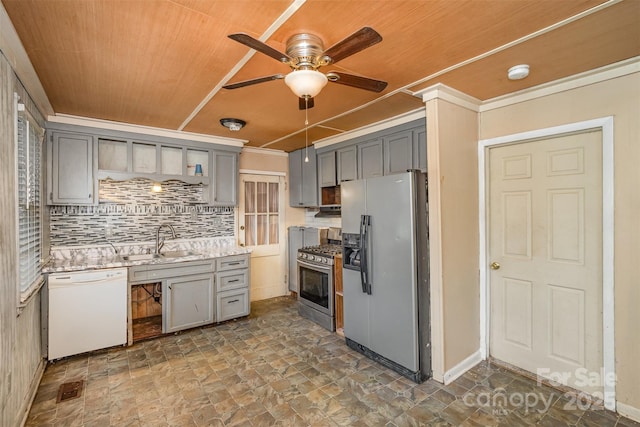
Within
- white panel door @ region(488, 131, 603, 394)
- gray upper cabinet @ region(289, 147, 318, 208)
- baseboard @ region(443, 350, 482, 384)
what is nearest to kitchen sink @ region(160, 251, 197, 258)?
gray upper cabinet @ region(289, 147, 318, 208)

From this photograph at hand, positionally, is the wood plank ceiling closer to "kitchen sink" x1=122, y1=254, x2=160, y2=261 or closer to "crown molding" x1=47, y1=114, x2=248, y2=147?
"crown molding" x1=47, y1=114, x2=248, y2=147

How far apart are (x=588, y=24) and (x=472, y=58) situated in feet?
1.92

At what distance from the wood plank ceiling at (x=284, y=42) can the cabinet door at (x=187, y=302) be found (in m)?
1.96

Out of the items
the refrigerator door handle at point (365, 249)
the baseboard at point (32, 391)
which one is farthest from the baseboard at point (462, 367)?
the baseboard at point (32, 391)

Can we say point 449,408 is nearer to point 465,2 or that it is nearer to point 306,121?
point 465,2

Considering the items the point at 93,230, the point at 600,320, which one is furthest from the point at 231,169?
the point at 600,320

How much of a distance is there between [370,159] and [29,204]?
3.29 m

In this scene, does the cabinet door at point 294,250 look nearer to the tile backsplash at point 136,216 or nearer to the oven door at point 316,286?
the oven door at point 316,286

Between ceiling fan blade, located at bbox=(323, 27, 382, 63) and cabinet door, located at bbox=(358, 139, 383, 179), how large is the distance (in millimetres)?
2025

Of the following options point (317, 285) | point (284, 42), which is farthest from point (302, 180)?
point (284, 42)

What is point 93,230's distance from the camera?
3.53 m

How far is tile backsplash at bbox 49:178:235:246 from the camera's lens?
3.41m

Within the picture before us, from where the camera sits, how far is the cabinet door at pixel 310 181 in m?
4.57

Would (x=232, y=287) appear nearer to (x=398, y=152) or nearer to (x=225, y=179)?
(x=225, y=179)
